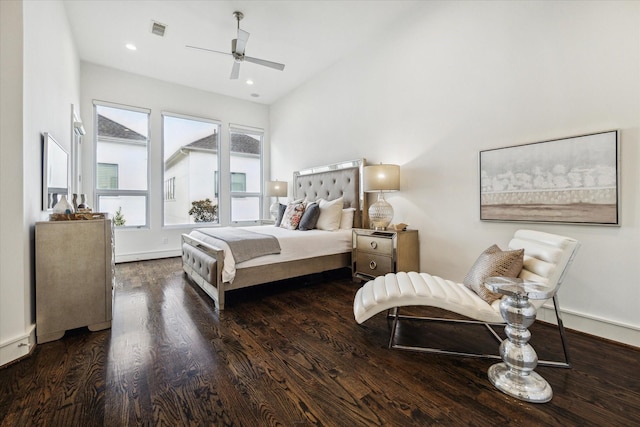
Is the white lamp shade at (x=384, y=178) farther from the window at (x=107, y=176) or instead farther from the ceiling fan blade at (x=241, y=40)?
the window at (x=107, y=176)

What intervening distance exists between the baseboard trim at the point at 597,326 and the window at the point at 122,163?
18.7ft

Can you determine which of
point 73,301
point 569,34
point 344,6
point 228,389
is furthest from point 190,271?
point 569,34

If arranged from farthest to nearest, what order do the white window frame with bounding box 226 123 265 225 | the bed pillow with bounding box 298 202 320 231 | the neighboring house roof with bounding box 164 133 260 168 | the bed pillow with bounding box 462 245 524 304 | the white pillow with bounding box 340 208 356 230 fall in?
the white window frame with bounding box 226 123 265 225, the neighboring house roof with bounding box 164 133 260 168, the white pillow with bounding box 340 208 356 230, the bed pillow with bounding box 298 202 320 231, the bed pillow with bounding box 462 245 524 304

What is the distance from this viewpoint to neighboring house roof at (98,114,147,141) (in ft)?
15.0

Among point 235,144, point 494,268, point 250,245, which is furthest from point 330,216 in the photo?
point 235,144

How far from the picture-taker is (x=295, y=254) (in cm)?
312

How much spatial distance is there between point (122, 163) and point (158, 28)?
2390 mm

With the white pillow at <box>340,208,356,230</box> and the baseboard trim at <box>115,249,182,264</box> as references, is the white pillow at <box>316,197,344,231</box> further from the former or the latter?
the baseboard trim at <box>115,249,182,264</box>

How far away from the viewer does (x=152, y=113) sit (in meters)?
4.91

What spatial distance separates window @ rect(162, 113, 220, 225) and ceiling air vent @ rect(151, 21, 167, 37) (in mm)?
1691

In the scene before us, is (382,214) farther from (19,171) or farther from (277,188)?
(19,171)

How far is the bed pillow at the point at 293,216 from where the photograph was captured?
388 centimetres

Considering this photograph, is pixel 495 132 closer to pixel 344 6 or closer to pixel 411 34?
pixel 411 34

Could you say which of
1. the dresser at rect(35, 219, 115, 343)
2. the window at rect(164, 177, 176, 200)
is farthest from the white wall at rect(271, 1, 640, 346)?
the window at rect(164, 177, 176, 200)
